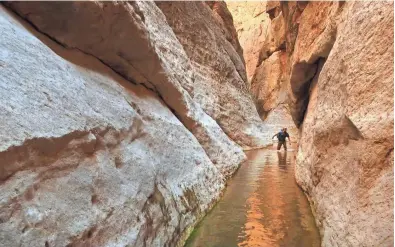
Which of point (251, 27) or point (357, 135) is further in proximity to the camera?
point (251, 27)

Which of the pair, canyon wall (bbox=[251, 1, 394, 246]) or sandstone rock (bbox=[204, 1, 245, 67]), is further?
sandstone rock (bbox=[204, 1, 245, 67])

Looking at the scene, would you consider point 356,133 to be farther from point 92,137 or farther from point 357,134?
point 92,137

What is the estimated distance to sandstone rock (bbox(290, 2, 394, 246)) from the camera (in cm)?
282

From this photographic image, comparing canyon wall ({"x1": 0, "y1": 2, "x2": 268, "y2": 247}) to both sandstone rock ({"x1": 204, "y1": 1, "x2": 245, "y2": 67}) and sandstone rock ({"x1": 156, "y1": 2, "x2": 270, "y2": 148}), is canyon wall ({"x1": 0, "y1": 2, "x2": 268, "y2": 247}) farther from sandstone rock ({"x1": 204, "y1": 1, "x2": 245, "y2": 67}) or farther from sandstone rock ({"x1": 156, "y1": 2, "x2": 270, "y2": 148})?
sandstone rock ({"x1": 204, "y1": 1, "x2": 245, "y2": 67})

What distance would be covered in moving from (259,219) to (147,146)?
87.8 inches

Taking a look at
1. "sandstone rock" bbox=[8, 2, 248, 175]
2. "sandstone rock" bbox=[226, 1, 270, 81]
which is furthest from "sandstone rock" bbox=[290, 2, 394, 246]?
"sandstone rock" bbox=[226, 1, 270, 81]

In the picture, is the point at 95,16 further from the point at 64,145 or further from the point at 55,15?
the point at 64,145

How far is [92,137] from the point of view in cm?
338

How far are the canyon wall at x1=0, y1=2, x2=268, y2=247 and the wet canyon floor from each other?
0.30 m

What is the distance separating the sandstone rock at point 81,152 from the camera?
8.18 feet

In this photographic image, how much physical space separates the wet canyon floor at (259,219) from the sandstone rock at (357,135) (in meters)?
0.34

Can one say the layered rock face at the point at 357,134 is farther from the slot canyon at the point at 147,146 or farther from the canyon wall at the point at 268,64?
the canyon wall at the point at 268,64

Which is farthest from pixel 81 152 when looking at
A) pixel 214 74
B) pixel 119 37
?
pixel 214 74

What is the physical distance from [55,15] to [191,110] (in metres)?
4.06
